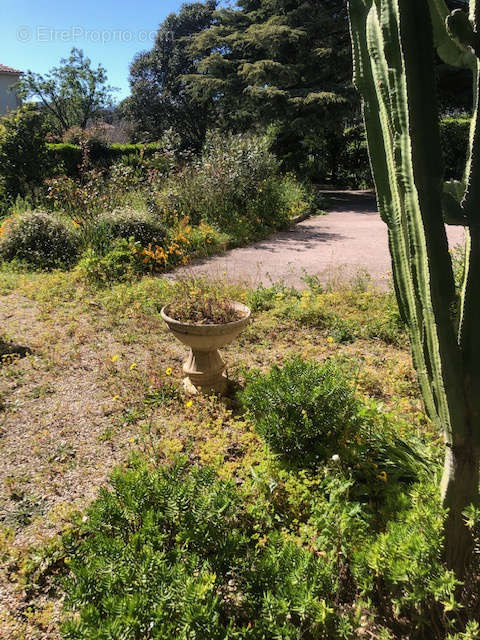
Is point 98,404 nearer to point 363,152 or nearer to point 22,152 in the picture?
point 22,152

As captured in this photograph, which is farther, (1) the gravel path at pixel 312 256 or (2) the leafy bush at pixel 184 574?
(1) the gravel path at pixel 312 256

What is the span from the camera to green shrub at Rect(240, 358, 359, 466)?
2387 mm

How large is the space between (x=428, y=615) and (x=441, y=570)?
290 mm

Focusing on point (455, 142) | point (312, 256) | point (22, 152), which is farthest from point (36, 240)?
point (455, 142)

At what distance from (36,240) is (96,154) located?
12.6 m

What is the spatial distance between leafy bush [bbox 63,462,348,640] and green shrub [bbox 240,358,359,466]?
20.8 inches

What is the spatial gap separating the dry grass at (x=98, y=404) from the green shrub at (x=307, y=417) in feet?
0.96

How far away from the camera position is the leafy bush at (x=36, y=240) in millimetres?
7559

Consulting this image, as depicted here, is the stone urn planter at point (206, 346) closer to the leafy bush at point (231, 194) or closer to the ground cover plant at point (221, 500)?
the ground cover plant at point (221, 500)

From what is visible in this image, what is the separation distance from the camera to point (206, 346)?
3332mm

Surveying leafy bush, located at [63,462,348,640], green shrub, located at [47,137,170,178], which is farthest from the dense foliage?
leafy bush, located at [63,462,348,640]

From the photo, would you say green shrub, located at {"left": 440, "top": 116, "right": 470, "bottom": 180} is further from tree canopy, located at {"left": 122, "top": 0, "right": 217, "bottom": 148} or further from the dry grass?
the dry grass

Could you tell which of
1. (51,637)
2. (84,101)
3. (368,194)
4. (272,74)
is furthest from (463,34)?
(84,101)

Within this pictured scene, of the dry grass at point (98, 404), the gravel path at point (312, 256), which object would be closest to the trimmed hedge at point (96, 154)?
the gravel path at point (312, 256)
